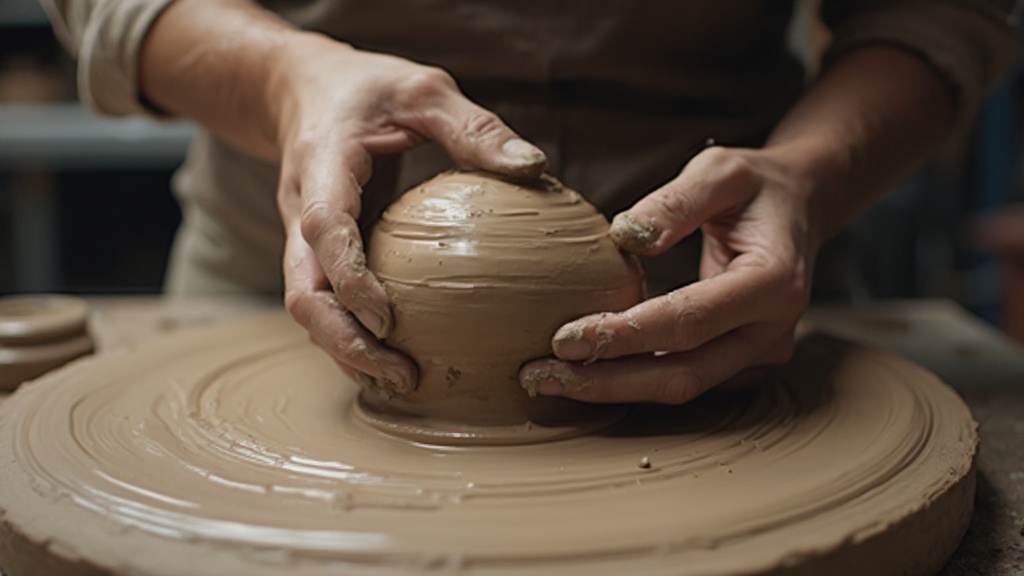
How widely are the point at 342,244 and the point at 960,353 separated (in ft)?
4.05

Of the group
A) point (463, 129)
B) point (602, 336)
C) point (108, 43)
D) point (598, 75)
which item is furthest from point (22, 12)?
point (602, 336)

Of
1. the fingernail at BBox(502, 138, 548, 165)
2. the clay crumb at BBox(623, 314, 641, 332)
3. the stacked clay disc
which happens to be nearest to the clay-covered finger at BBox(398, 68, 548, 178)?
the fingernail at BBox(502, 138, 548, 165)

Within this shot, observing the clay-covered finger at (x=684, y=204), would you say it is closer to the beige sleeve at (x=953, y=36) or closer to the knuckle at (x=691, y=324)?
the knuckle at (x=691, y=324)

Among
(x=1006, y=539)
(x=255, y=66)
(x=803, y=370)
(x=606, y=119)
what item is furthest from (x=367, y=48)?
(x=1006, y=539)

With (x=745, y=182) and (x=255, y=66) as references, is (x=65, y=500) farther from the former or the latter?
(x=745, y=182)

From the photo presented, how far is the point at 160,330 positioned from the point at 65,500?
100 centimetres

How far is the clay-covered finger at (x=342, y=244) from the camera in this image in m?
0.98

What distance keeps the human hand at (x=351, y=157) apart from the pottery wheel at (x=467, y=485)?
12cm

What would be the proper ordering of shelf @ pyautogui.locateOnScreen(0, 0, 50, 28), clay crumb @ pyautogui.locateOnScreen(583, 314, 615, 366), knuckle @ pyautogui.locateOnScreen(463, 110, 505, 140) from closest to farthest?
clay crumb @ pyautogui.locateOnScreen(583, 314, 615, 366), knuckle @ pyautogui.locateOnScreen(463, 110, 505, 140), shelf @ pyautogui.locateOnScreen(0, 0, 50, 28)

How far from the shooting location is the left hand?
3.26 feet

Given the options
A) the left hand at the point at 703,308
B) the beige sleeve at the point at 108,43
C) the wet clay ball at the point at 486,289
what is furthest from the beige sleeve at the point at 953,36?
the beige sleeve at the point at 108,43

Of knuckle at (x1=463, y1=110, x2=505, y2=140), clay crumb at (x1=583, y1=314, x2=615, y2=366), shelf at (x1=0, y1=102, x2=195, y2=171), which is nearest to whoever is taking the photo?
clay crumb at (x1=583, y1=314, x2=615, y2=366)

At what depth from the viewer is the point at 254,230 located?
70.7 inches

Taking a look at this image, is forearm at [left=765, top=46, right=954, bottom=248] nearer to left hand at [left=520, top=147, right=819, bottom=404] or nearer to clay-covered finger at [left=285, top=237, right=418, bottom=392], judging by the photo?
left hand at [left=520, top=147, right=819, bottom=404]
